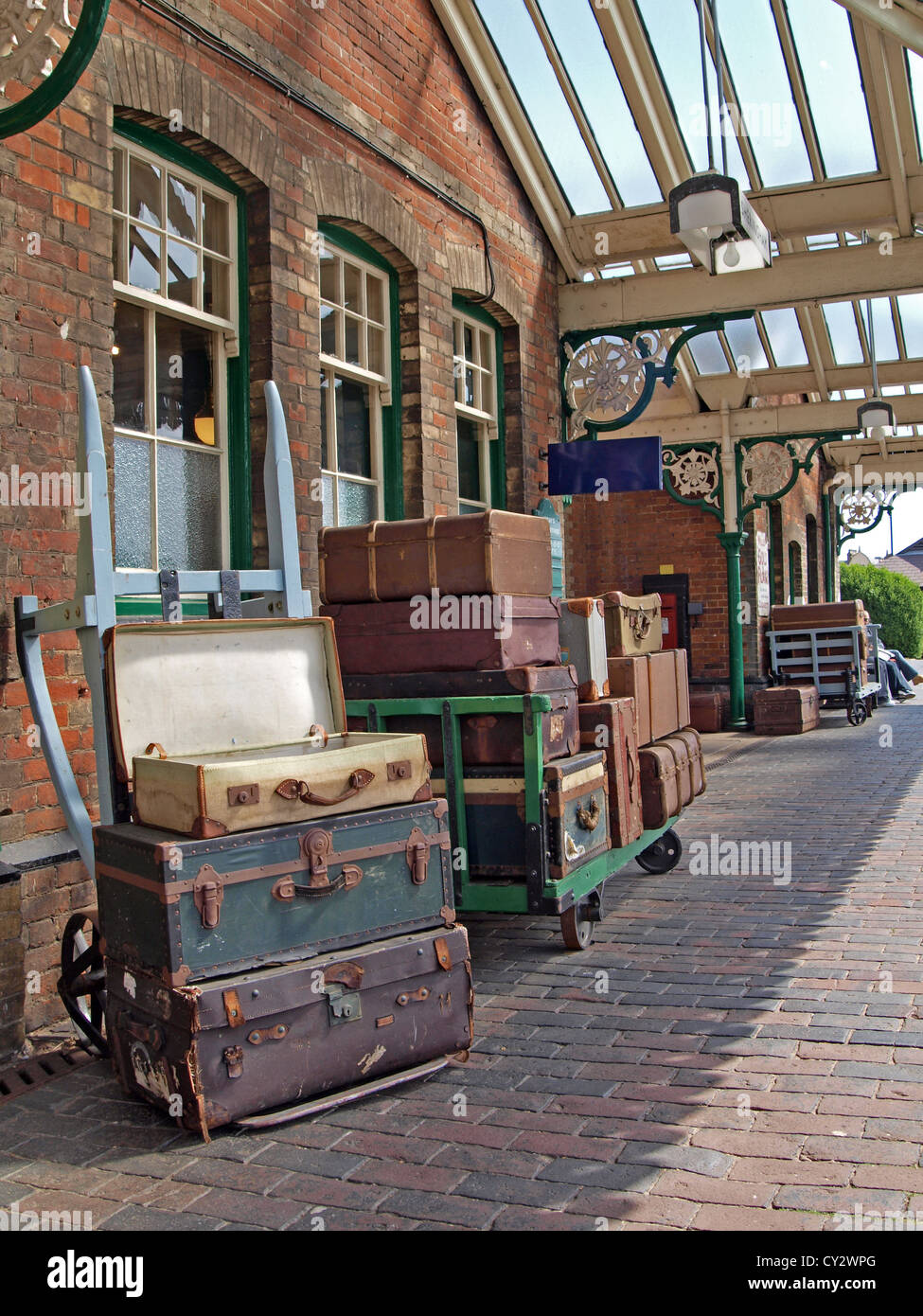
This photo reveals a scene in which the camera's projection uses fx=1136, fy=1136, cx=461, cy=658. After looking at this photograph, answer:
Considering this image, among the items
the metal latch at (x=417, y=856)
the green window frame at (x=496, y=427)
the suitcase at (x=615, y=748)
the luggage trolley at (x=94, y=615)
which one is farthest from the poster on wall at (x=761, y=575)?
the metal latch at (x=417, y=856)

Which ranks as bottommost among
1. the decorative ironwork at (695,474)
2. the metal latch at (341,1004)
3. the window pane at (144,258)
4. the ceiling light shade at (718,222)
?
the metal latch at (341,1004)

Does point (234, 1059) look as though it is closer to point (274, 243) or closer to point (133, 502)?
point (133, 502)

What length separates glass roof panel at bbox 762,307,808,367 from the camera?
48.9 ft

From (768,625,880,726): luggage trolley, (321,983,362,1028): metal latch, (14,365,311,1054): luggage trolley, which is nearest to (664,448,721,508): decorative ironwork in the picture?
(768,625,880,726): luggage trolley

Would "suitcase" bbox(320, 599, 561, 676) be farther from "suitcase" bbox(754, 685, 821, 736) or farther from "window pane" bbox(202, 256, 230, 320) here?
"suitcase" bbox(754, 685, 821, 736)

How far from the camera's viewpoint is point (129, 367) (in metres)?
5.65

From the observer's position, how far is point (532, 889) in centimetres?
485

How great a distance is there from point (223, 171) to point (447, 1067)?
16.1 feet

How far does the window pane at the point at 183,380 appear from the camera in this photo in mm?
5941

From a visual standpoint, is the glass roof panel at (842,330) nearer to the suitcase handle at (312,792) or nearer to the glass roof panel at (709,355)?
the glass roof panel at (709,355)

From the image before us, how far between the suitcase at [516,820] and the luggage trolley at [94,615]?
1.16 m

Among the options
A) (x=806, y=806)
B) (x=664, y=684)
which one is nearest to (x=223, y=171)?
(x=664, y=684)

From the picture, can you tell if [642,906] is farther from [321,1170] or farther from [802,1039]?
[321,1170]

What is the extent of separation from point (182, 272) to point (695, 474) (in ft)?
37.4
